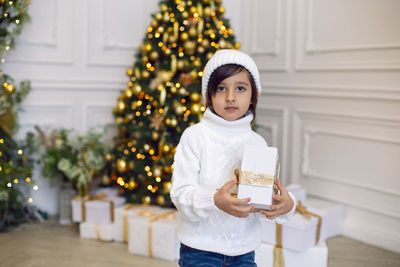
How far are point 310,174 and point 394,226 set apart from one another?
30.2 inches

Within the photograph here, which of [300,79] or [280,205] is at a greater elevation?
[300,79]

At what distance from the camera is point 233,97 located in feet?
4.73

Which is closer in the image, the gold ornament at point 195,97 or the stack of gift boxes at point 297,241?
the stack of gift boxes at point 297,241

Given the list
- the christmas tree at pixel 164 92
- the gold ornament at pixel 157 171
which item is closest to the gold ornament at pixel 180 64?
the christmas tree at pixel 164 92

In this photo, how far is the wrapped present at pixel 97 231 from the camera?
3.15m

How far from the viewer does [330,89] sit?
11.1 ft

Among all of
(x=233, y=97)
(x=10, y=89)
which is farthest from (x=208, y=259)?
(x=10, y=89)

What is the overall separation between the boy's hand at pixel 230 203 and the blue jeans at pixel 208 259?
26 centimetres

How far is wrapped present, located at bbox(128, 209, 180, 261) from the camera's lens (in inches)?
110

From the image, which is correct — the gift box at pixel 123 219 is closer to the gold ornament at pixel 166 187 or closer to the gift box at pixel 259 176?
the gold ornament at pixel 166 187

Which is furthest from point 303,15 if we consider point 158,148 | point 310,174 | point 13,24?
point 13,24

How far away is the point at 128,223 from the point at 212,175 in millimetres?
1692

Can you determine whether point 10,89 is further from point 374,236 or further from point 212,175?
point 374,236

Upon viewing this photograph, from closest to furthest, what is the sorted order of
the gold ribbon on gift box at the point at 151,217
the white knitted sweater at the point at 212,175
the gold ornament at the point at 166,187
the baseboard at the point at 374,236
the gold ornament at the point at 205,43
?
1. the white knitted sweater at the point at 212,175
2. the gold ribbon on gift box at the point at 151,217
3. the baseboard at the point at 374,236
4. the gold ornament at the point at 166,187
5. the gold ornament at the point at 205,43
